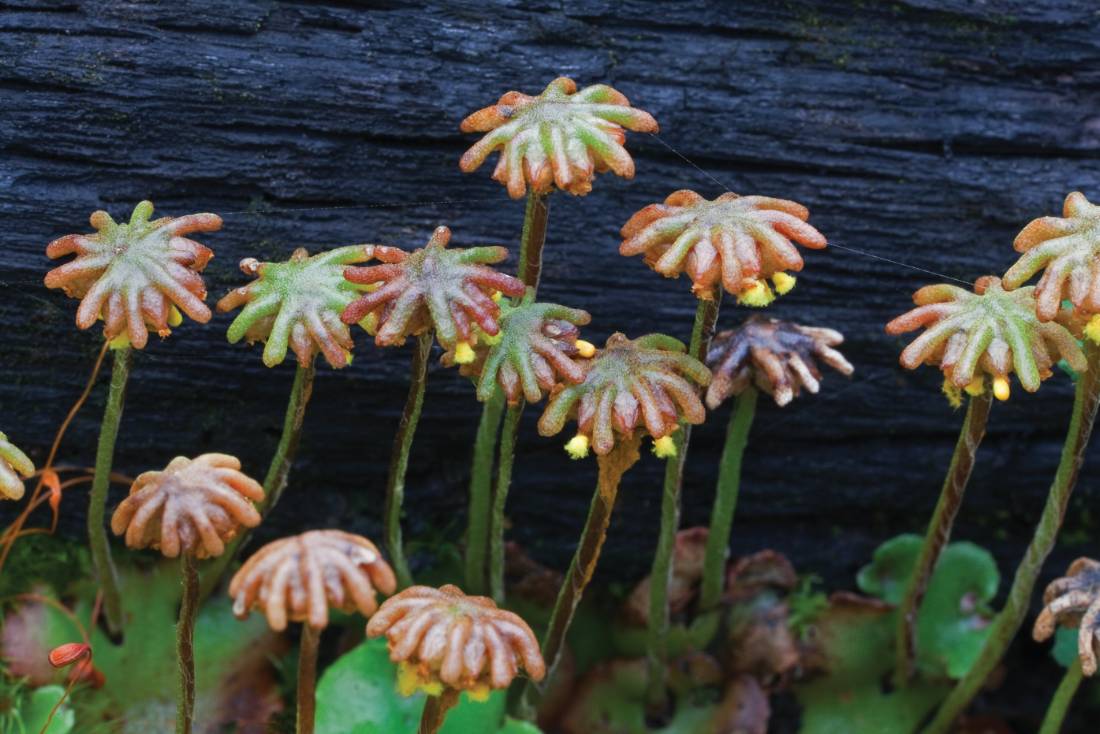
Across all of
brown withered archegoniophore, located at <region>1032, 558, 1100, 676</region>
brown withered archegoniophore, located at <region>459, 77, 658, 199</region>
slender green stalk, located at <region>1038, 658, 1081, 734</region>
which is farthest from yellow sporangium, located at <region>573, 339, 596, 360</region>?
slender green stalk, located at <region>1038, 658, 1081, 734</region>

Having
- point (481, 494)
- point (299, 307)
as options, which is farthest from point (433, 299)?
point (481, 494)

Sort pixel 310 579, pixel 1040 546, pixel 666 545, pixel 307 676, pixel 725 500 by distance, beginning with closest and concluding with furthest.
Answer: pixel 310 579
pixel 307 676
pixel 1040 546
pixel 666 545
pixel 725 500

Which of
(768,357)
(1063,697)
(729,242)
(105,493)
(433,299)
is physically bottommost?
(1063,697)

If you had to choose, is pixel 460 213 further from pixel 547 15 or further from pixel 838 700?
pixel 838 700

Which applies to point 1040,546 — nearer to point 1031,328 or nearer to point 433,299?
point 1031,328

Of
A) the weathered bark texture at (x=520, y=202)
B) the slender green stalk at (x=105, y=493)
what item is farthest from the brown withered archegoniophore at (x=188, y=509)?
the weathered bark texture at (x=520, y=202)

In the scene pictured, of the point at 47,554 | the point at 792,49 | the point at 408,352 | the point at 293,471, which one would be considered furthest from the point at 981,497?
the point at 47,554
